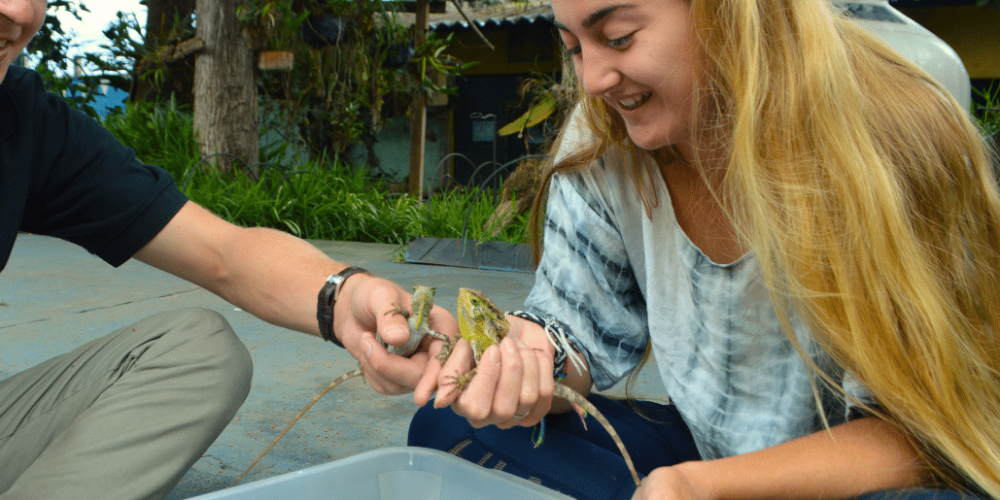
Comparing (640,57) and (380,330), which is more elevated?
(640,57)

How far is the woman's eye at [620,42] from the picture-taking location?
121cm

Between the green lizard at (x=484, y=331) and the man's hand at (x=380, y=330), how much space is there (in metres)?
0.06

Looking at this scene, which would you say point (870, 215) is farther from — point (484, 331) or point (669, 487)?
point (484, 331)

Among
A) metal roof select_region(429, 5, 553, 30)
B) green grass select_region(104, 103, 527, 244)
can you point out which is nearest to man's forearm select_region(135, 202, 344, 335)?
green grass select_region(104, 103, 527, 244)

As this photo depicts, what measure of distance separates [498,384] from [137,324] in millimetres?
857

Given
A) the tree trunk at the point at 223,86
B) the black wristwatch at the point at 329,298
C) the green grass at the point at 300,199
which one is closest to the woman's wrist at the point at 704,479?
the black wristwatch at the point at 329,298

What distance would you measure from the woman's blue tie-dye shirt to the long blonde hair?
0.37 feet

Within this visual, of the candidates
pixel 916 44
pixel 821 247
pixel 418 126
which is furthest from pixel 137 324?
pixel 418 126

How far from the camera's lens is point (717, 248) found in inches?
55.4

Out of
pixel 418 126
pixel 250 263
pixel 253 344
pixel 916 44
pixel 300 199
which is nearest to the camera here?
pixel 250 263

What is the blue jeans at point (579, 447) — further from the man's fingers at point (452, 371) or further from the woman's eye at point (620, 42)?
the woman's eye at point (620, 42)

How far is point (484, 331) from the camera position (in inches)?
56.1

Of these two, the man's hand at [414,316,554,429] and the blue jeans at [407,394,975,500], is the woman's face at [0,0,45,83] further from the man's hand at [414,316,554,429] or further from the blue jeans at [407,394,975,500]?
the blue jeans at [407,394,975,500]

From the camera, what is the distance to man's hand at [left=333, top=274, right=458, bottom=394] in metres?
1.33
